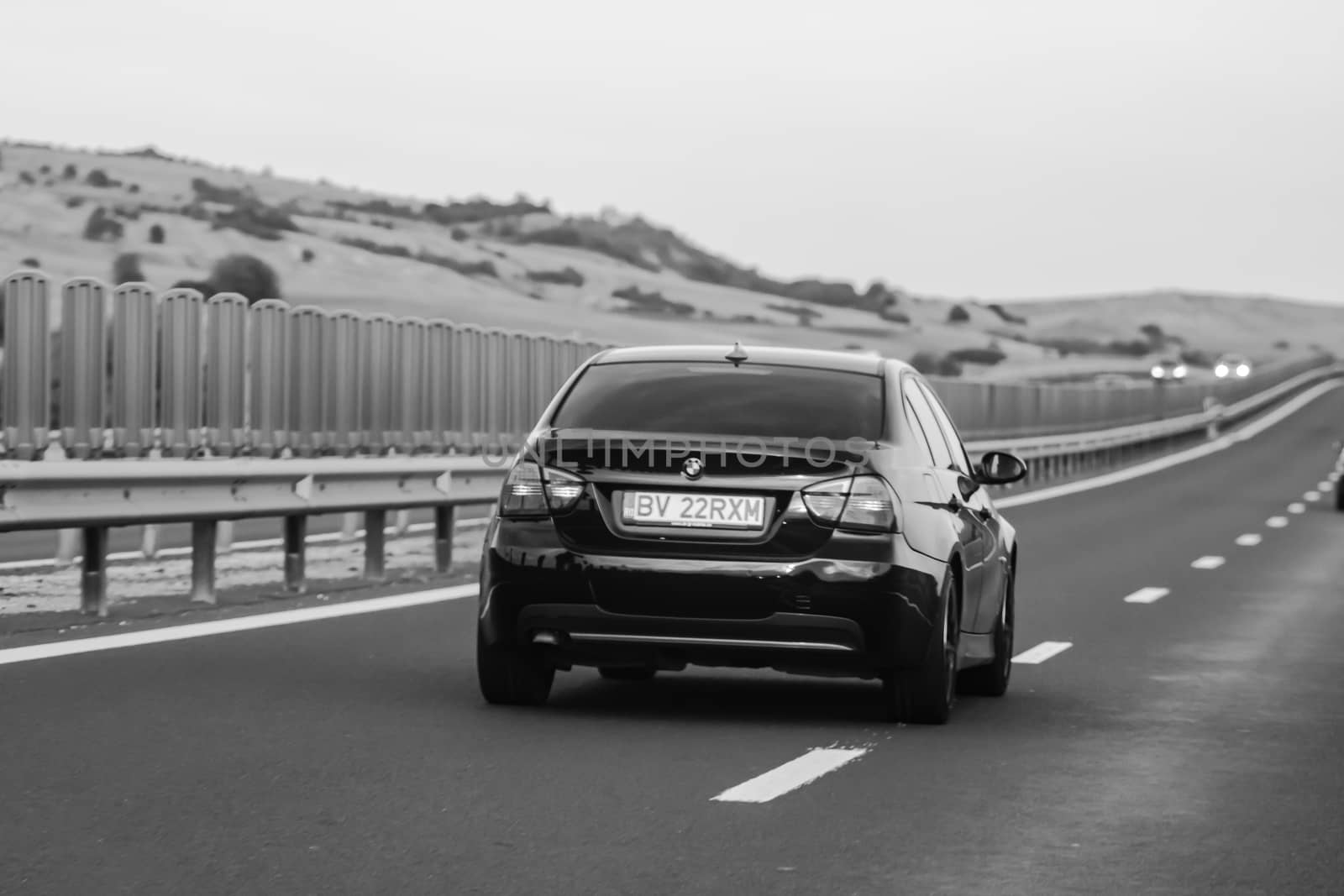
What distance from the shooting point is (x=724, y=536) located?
30.5 ft

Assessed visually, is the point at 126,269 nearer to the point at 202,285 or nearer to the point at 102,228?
the point at 202,285

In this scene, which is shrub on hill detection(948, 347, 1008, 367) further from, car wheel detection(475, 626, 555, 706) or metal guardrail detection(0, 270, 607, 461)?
car wheel detection(475, 626, 555, 706)

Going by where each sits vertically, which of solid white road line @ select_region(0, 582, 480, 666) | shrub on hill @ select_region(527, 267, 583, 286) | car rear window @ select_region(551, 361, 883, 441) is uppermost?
shrub on hill @ select_region(527, 267, 583, 286)

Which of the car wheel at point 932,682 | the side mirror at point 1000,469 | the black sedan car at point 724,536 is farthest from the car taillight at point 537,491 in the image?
the side mirror at point 1000,469

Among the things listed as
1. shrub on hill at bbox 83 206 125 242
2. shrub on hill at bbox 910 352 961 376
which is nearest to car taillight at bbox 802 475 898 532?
shrub on hill at bbox 83 206 125 242

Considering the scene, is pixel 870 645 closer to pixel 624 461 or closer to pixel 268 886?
pixel 624 461

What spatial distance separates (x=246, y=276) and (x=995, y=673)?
4528 inches

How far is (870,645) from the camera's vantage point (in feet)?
30.8

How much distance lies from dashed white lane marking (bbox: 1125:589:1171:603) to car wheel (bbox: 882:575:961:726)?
8.24m

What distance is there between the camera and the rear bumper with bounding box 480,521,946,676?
30.4ft

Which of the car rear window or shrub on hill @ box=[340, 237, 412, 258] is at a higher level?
shrub on hill @ box=[340, 237, 412, 258]

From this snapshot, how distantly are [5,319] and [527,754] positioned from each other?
27.7 feet

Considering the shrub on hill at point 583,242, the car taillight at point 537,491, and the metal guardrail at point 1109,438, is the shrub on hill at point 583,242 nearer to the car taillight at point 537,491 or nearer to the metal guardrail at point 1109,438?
the metal guardrail at point 1109,438

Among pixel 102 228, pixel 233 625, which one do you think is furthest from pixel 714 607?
pixel 102 228
